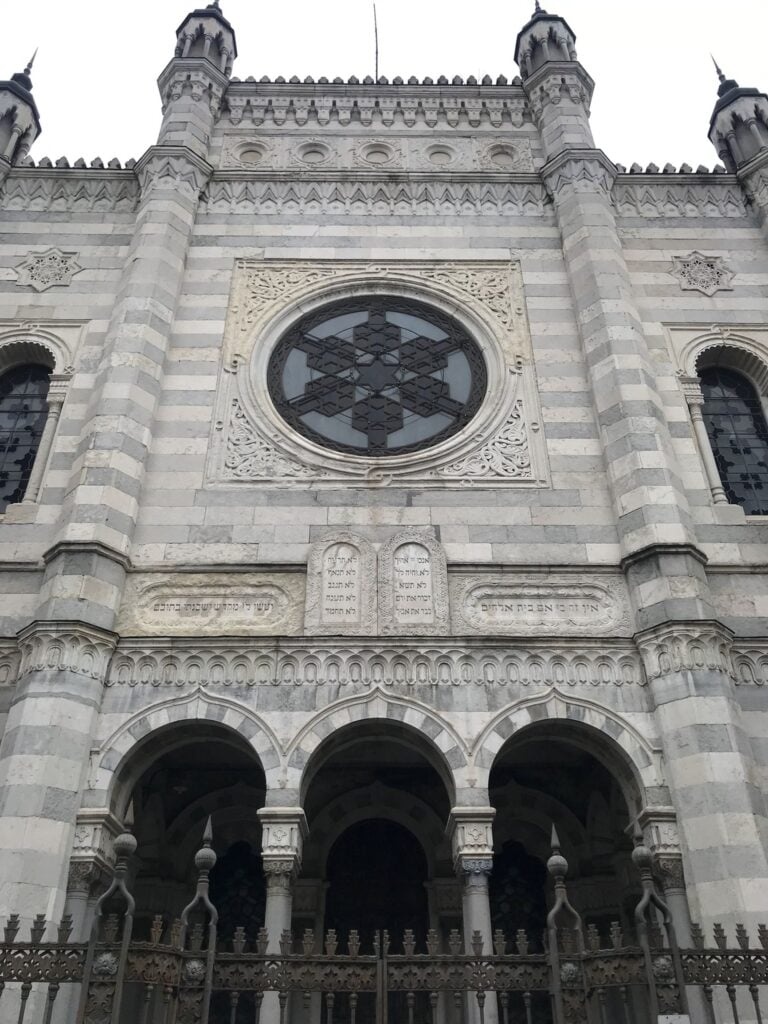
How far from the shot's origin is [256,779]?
1196 centimetres

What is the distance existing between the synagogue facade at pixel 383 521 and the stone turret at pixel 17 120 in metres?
0.10

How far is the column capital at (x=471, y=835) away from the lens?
898 centimetres

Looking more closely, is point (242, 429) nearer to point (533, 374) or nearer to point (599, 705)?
point (533, 374)

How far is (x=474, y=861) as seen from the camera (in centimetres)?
896

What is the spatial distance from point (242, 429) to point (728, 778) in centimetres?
757

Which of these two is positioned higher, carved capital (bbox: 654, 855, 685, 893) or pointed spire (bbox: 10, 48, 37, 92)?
pointed spire (bbox: 10, 48, 37, 92)

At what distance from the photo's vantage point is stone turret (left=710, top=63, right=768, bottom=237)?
51.8 feet

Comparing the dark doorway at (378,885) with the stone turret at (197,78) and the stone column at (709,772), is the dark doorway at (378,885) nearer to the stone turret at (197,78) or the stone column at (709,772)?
the stone column at (709,772)

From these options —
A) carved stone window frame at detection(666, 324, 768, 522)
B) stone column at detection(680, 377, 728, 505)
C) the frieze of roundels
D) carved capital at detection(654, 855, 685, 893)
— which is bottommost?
carved capital at detection(654, 855, 685, 893)

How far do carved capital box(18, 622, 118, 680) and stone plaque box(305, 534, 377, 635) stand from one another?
2343 mm

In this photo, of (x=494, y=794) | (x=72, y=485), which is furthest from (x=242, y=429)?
(x=494, y=794)

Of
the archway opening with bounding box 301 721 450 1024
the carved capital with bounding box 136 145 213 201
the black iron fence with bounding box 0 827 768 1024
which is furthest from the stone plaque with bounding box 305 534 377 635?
the carved capital with bounding box 136 145 213 201

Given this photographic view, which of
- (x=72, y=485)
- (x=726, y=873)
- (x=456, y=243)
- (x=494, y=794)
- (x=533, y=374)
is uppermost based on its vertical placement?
(x=456, y=243)

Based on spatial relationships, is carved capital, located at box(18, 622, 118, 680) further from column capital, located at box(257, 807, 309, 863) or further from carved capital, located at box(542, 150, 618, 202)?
carved capital, located at box(542, 150, 618, 202)
